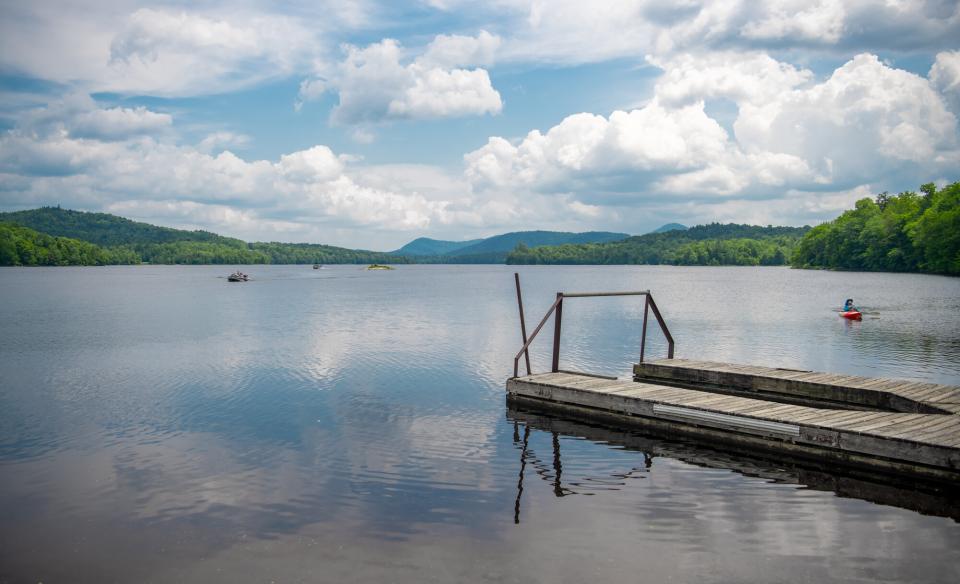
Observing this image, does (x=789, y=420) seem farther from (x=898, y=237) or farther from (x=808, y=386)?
(x=898, y=237)

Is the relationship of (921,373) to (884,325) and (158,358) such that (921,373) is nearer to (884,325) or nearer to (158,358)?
(884,325)

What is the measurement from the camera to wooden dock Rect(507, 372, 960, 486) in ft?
45.5

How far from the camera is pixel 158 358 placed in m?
33.4

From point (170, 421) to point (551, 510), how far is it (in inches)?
522

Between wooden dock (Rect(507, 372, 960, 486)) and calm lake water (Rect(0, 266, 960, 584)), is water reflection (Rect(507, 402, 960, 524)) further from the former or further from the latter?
A: wooden dock (Rect(507, 372, 960, 486))

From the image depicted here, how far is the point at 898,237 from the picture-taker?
146 metres

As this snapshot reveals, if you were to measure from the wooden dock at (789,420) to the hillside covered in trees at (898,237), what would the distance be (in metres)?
118

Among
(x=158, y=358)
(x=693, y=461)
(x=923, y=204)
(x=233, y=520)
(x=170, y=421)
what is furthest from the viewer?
(x=923, y=204)

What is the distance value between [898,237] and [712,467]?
159053 mm

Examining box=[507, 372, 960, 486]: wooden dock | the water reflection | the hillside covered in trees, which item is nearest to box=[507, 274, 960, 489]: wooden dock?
box=[507, 372, 960, 486]: wooden dock

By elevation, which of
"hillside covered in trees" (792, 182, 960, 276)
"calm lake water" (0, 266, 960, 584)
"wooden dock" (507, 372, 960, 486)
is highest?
"hillside covered in trees" (792, 182, 960, 276)

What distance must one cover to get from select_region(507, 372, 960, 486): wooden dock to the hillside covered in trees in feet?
388

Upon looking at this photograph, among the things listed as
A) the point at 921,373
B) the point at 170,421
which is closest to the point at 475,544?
the point at 170,421

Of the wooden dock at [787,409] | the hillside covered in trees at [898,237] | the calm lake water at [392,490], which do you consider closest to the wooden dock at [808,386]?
the wooden dock at [787,409]
